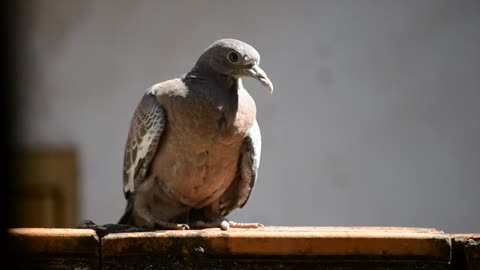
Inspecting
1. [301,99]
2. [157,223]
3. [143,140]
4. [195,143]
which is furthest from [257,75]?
[301,99]

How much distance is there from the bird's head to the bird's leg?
0.46 m

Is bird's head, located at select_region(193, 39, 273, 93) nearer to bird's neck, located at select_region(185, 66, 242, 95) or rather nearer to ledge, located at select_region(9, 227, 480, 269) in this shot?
bird's neck, located at select_region(185, 66, 242, 95)

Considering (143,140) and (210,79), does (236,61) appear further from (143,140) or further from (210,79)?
(143,140)

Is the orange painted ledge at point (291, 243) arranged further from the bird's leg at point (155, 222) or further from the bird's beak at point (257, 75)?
the bird's beak at point (257, 75)

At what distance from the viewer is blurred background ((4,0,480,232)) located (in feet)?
14.9

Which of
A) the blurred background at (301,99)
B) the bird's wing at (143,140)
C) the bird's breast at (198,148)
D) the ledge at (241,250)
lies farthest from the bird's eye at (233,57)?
the blurred background at (301,99)

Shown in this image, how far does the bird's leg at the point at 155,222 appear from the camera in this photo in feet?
9.34

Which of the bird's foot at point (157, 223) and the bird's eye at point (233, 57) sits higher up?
the bird's eye at point (233, 57)

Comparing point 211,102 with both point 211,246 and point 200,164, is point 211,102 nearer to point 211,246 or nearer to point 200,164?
point 200,164

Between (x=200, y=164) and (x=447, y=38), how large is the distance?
194 centimetres

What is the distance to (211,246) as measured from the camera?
256 centimetres

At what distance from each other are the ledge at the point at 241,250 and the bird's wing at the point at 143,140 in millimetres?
456

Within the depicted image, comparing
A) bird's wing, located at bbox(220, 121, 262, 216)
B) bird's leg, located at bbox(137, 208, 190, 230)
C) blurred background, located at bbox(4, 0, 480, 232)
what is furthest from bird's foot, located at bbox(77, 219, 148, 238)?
blurred background, located at bbox(4, 0, 480, 232)

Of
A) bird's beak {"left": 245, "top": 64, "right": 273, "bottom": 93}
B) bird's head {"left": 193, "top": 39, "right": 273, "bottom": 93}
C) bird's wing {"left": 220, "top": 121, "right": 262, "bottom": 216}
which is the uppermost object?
bird's head {"left": 193, "top": 39, "right": 273, "bottom": 93}
